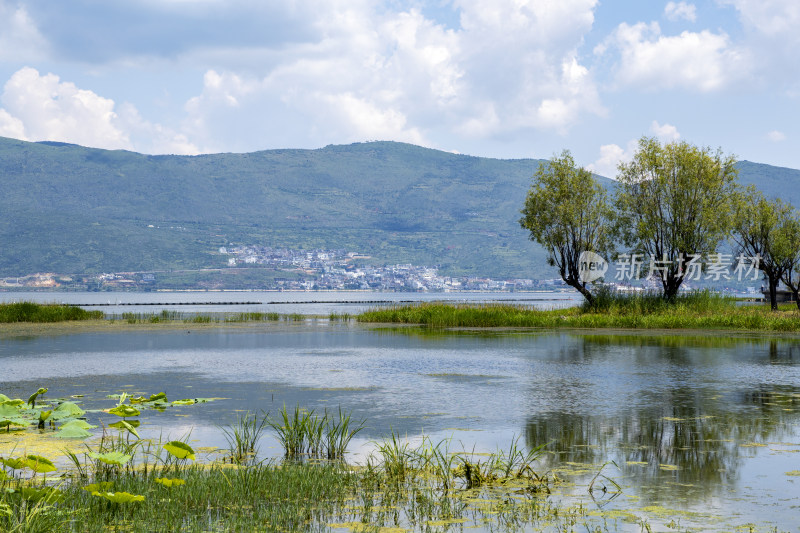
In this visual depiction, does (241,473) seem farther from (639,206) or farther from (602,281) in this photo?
(602,281)

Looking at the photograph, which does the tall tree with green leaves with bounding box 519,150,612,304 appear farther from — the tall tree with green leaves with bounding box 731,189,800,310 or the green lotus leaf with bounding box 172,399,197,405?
the green lotus leaf with bounding box 172,399,197,405

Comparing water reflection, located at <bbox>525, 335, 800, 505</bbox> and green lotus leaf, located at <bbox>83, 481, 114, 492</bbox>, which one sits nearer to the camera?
green lotus leaf, located at <bbox>83, 481, 114, 492</bbox>

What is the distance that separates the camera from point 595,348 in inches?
1260

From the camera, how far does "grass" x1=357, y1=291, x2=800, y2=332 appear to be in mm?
45375

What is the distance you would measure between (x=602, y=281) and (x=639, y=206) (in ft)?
24.2

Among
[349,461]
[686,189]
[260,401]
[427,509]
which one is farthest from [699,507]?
[686,189]

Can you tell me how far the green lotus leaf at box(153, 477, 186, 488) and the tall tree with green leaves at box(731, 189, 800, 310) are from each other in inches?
2282

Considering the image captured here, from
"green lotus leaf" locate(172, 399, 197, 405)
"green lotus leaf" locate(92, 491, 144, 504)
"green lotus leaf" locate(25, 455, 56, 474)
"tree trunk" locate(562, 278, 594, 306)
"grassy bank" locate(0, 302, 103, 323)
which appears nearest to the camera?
"green lotus leaf" locate(92, 491, 144, 504)

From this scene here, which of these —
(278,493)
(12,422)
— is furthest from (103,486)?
(12,422)

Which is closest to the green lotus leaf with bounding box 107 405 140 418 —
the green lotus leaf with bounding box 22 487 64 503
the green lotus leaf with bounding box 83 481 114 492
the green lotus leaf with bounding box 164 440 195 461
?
the green lotus leaf with bounding box 164 440 195 461

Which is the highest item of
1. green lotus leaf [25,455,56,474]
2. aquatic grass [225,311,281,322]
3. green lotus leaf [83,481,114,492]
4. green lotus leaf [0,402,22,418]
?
green lotus leaf [25,455,56,474]

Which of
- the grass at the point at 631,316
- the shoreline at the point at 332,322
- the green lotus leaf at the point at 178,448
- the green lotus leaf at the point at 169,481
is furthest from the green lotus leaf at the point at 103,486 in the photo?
the grass at the point at 631,316

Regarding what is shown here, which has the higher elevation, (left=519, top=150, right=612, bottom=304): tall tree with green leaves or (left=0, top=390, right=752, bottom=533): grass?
(left=519, top=150, right=612, bottom=304): tall tree with green leaves

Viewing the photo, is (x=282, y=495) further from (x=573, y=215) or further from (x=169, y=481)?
(x=573, y=215)
